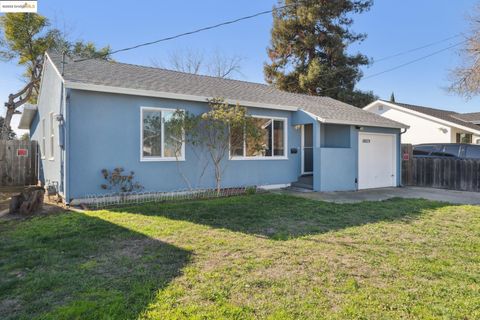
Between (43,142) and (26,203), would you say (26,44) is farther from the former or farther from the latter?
(26,203)

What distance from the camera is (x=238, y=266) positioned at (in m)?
4.00

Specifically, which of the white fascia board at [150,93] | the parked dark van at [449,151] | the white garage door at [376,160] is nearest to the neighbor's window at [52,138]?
the white fascia board at [150,93]

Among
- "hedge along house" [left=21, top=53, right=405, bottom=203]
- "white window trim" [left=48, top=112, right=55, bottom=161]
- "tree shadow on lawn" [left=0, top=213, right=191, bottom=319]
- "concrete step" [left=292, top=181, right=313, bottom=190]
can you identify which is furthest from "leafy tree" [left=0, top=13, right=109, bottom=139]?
"tree shadow on lawn" [left=0, top=213, right=191, bottom=319]

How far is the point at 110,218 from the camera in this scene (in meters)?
6.52

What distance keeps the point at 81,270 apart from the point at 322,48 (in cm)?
2608

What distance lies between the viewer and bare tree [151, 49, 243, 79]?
3019cm

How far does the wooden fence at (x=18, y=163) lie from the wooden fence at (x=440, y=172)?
52.2ft

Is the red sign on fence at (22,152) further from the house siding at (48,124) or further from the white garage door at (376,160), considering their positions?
the white garage door at (376,160)

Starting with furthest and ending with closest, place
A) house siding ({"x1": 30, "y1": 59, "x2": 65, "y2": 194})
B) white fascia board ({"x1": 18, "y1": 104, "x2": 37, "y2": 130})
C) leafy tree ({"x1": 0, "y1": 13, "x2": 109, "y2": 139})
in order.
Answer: leafy tree ({"x1": 0, "y1": 13, "x2": 109, "y2": 139})
white fascia board ({"x1": 18, "y1": 104, "x2": 37, "y2": 130})
house siding ({"x1": 30, "y1": 59, "x2": 65, "y2": 194})

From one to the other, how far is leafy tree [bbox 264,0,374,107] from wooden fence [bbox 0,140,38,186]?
19.4m

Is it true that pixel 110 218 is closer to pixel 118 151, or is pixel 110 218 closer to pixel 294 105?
pixel 118 151

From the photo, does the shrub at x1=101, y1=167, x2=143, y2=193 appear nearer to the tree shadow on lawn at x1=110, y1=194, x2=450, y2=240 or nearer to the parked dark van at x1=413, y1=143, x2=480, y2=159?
the tree shadow on lawn at x1=110, y1=194, x2=450, y2=240

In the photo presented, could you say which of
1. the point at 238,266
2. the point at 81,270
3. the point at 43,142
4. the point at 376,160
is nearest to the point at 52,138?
the point at 43,142

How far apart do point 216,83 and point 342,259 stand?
376 inches
